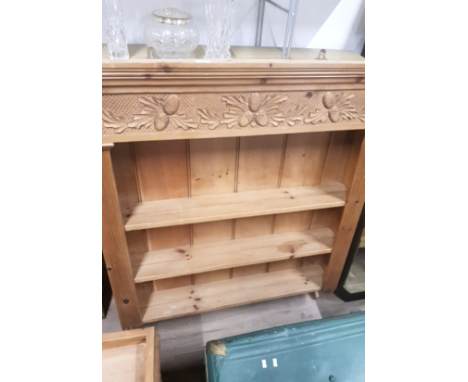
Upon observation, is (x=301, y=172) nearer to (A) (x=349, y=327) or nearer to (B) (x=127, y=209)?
(A) (x=349, y=327)

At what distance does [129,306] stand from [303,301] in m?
0.95

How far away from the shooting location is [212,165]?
1.20m

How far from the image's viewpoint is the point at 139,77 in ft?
2.60

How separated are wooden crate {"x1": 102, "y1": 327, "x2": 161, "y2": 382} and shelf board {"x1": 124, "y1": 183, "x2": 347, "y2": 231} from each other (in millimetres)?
384

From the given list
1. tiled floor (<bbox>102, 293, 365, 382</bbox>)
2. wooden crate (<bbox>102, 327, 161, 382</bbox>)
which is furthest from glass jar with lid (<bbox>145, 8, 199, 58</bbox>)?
tiled floor (<bbox>102, 293, 365, 382</bbox>)

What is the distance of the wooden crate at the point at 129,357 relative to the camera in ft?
2.70

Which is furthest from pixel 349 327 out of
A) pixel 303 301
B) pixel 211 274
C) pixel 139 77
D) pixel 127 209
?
pixel 139 77

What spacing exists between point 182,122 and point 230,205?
463mm

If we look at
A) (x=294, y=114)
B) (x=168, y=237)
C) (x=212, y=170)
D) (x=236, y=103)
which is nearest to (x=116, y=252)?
(x=168, y=237)

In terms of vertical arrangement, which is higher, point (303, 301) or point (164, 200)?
point (164, 200)

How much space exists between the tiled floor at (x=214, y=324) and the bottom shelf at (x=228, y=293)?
12 cm

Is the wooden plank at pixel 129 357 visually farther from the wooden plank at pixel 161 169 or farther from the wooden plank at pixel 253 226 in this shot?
the wooden plank at pixel 253 226

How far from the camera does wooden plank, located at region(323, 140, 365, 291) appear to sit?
1.26m

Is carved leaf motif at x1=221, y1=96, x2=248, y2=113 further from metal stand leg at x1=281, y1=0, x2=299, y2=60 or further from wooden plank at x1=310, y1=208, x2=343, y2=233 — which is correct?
wooden plank at x1=310, y1=208, x2=343, y2=233
